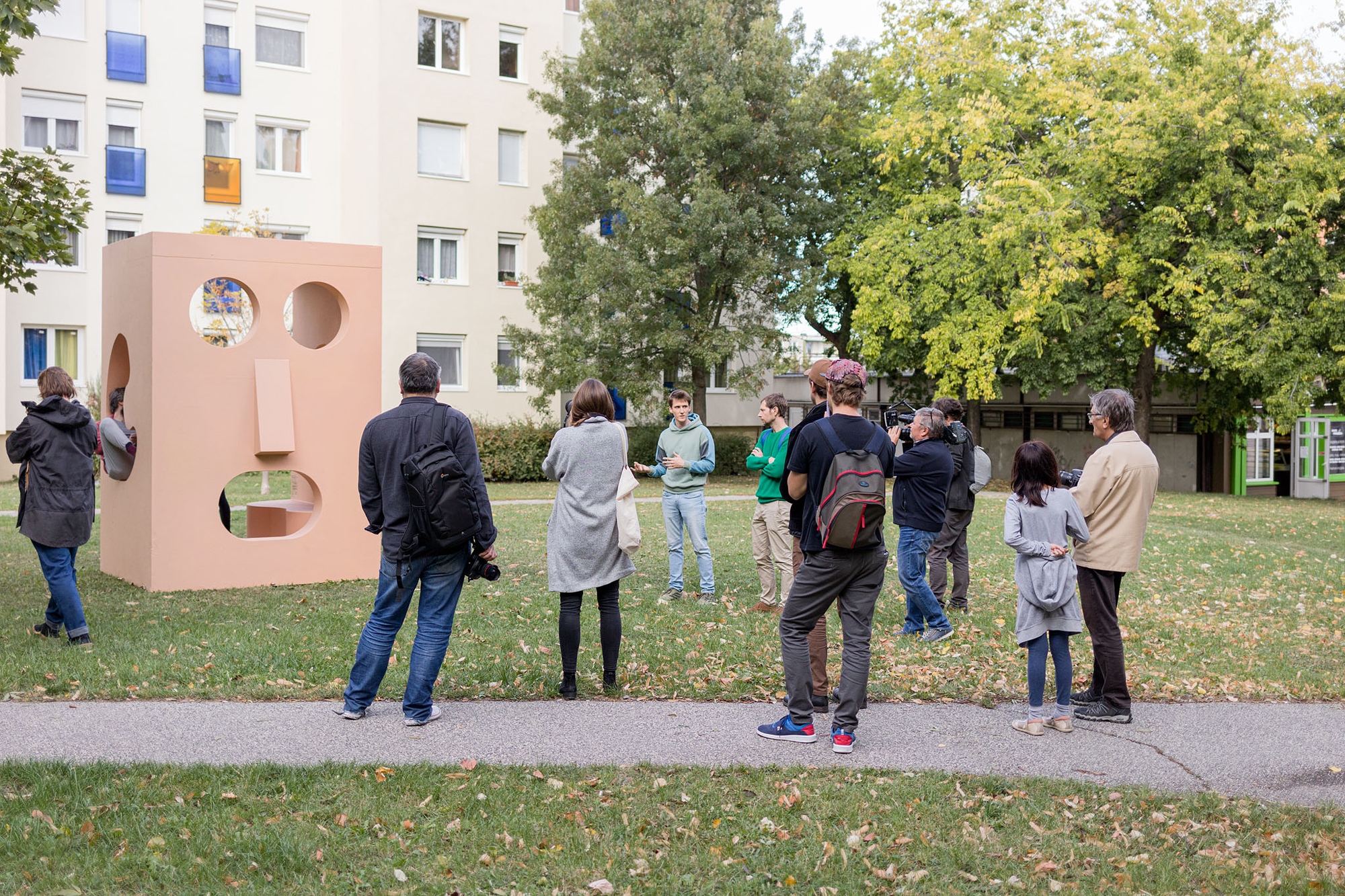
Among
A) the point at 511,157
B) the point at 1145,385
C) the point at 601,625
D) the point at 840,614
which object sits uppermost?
the point at 511,157

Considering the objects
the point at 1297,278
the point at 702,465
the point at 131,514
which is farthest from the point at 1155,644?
the point at 1297,278

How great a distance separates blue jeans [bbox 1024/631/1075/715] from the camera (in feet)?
20.5

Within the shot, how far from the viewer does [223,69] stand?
3092 cm

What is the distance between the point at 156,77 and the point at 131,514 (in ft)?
75.8

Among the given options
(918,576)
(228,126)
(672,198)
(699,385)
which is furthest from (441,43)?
(918,576)

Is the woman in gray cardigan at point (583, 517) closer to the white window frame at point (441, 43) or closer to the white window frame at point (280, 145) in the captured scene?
the white window frame at point (441, 43)

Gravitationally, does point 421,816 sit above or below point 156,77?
below

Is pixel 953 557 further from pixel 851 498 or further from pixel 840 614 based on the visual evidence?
pixel 851 498

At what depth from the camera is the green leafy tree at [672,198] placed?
27359 mm

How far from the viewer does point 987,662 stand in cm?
793

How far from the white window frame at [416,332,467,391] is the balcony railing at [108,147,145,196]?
8.00 m

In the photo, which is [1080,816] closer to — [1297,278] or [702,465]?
[702,465]

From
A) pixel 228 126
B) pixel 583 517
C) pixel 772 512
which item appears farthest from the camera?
pixel 228 126

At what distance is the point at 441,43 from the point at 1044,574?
2965 cm
